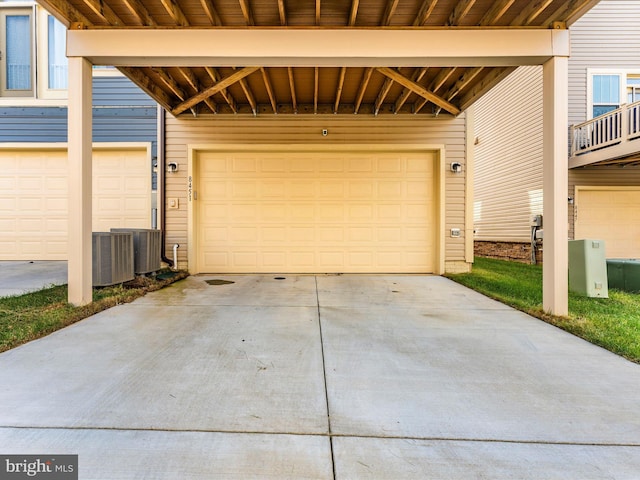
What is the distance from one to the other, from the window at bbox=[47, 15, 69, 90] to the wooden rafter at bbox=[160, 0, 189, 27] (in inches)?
194

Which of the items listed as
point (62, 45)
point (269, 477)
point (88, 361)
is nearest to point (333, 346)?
point (269, 477)

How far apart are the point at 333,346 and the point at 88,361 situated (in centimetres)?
182

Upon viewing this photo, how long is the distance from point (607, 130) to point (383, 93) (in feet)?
18.0

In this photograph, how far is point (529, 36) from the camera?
359 centimetres

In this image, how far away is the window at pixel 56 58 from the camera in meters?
6.74

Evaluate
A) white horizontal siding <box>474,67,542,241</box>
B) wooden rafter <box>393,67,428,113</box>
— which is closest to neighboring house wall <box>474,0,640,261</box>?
white horizontal siding <box>474,67,542,241</box>

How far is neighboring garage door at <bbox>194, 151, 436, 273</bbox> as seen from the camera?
6.45 meters

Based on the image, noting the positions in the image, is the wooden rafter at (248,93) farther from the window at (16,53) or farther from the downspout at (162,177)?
the window at (16,53)

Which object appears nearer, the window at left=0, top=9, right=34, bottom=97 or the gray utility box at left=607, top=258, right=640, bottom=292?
the gray utility box at left=607, top=258, right=640, bottom=292

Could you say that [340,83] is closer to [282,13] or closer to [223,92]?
[282,13]

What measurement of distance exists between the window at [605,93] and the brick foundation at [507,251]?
12.4 ft

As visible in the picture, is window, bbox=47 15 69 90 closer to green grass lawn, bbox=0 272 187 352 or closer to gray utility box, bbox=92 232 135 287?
gray utility box, bbox=92 232 135 287

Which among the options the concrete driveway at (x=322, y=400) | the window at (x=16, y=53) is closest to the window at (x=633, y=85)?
the concrete driveway at (x=322, y=400)

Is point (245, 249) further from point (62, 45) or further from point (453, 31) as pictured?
point (62, 45)
